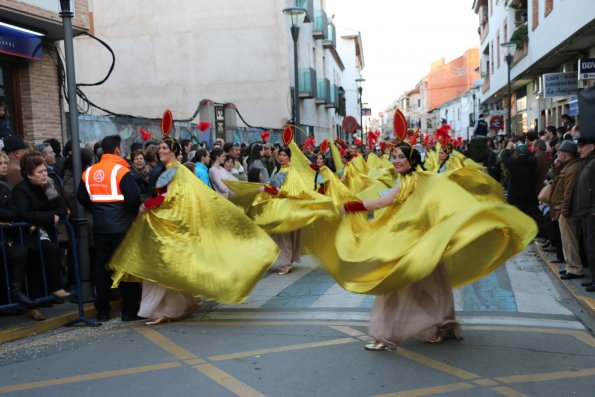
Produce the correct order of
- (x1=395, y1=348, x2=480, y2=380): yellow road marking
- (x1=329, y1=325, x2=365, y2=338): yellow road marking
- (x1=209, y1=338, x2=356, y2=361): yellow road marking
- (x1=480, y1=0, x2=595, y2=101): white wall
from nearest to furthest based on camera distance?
(x1=395, y1=348, x2=480, y2=380): yellow road marking → (x1=209, y1=338, x2=356, y2=361): yellow road marking → (x1=329, y1=325, x2=365, y2=338): yellow road marking → (x1=480, y1=0, x2=595, y2=101): white wall

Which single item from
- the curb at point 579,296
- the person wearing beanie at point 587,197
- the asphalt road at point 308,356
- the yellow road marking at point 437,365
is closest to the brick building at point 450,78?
the curb at point 579,296

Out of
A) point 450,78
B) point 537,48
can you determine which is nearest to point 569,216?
point 537,48

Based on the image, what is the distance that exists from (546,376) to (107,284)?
4412 millimetres

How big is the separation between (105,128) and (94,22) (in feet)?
51.5

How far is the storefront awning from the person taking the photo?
11.1 m

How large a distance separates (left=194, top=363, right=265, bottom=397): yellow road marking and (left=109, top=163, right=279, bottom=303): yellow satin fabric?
1166 mm

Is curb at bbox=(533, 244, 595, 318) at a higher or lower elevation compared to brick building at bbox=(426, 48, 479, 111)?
lower

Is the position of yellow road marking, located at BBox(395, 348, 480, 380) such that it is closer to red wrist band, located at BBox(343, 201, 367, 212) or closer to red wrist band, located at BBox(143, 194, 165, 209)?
red wrist band, located at BBox(343, 201, 367, 212)

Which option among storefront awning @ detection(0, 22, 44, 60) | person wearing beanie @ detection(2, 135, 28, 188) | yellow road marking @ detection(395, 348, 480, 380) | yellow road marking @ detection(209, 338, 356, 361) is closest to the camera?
yellow road marking @ detection(395, 348, 480, 380)

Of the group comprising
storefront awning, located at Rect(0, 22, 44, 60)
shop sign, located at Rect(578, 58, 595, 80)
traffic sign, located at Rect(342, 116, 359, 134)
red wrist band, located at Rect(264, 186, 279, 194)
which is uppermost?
storefront awning, located at Rect(0, 22, 44, 60)

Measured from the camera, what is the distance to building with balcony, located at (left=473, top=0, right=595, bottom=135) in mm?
16359

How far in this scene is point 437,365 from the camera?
16.4ft

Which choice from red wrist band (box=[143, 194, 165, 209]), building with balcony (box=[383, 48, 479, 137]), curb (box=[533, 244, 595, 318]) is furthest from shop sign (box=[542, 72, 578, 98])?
building with balcony (box=[383, 48, 479, 137])

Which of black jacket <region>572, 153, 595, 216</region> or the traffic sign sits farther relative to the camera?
the traffic sign
